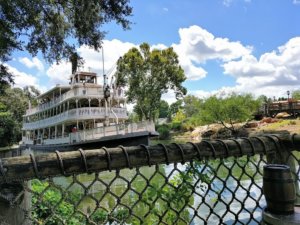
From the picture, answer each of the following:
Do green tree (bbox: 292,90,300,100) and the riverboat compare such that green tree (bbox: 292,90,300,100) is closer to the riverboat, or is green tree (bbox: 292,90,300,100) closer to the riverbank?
the riverbank

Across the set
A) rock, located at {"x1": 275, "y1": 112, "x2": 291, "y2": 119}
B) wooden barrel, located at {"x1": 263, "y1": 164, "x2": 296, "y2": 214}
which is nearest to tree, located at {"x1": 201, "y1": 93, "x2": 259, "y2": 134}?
rock, located at {"x1": 275, "y1": 112, "x2": 291, "y2": 119}

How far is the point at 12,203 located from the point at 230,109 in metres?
35.3

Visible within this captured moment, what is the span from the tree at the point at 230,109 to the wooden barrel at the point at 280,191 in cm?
3483

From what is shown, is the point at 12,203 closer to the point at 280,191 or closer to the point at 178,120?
the point at 280,191

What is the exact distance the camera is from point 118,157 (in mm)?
1342

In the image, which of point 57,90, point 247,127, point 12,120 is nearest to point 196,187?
point 57,90

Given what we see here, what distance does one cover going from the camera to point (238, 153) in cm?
167

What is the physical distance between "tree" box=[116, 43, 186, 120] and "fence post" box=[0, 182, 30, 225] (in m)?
35.2

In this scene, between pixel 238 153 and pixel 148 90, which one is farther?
pixel 148 90

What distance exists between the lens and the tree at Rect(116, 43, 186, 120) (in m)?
36.4

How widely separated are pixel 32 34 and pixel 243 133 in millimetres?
28894

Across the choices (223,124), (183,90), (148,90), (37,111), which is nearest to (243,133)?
(223,124)

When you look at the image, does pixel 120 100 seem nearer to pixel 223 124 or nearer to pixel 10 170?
pixel 223 124

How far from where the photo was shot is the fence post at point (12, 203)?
1147 millimetres
